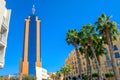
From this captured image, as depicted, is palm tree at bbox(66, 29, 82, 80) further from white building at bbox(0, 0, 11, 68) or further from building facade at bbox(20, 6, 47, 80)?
building facade at bbox(20, 6, 47, 80)

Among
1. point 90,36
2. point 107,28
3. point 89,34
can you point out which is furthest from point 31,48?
point 107,28

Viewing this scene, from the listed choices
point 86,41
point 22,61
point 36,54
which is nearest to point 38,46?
point 36,54

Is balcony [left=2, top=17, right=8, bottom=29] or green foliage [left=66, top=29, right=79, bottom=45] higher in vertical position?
green foliage [left=66, top=29, right=79, bottom=45]

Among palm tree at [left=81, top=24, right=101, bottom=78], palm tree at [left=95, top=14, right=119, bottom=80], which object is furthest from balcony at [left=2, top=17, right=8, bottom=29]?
palm tree at [left=81, top=24, right=101, bottom=78]

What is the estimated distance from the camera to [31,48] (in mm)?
119438

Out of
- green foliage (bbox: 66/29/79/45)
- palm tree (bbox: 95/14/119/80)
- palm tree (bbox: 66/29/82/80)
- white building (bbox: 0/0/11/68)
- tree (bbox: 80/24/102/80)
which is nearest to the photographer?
white building (bbox: 0/0/11/68)

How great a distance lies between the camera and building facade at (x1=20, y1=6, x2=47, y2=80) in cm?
11300

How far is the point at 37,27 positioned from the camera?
12850 centimetres

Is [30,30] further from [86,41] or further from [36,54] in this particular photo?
[86,41]

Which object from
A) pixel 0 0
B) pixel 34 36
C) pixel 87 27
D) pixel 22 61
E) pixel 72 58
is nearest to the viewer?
pixel 0 0

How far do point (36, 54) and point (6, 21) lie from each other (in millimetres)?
97080

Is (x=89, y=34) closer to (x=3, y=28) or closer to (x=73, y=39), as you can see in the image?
(x=73, y=39)

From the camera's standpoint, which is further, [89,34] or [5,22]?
[89,34]

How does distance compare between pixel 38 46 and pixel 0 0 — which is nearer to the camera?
pixel 0 0
